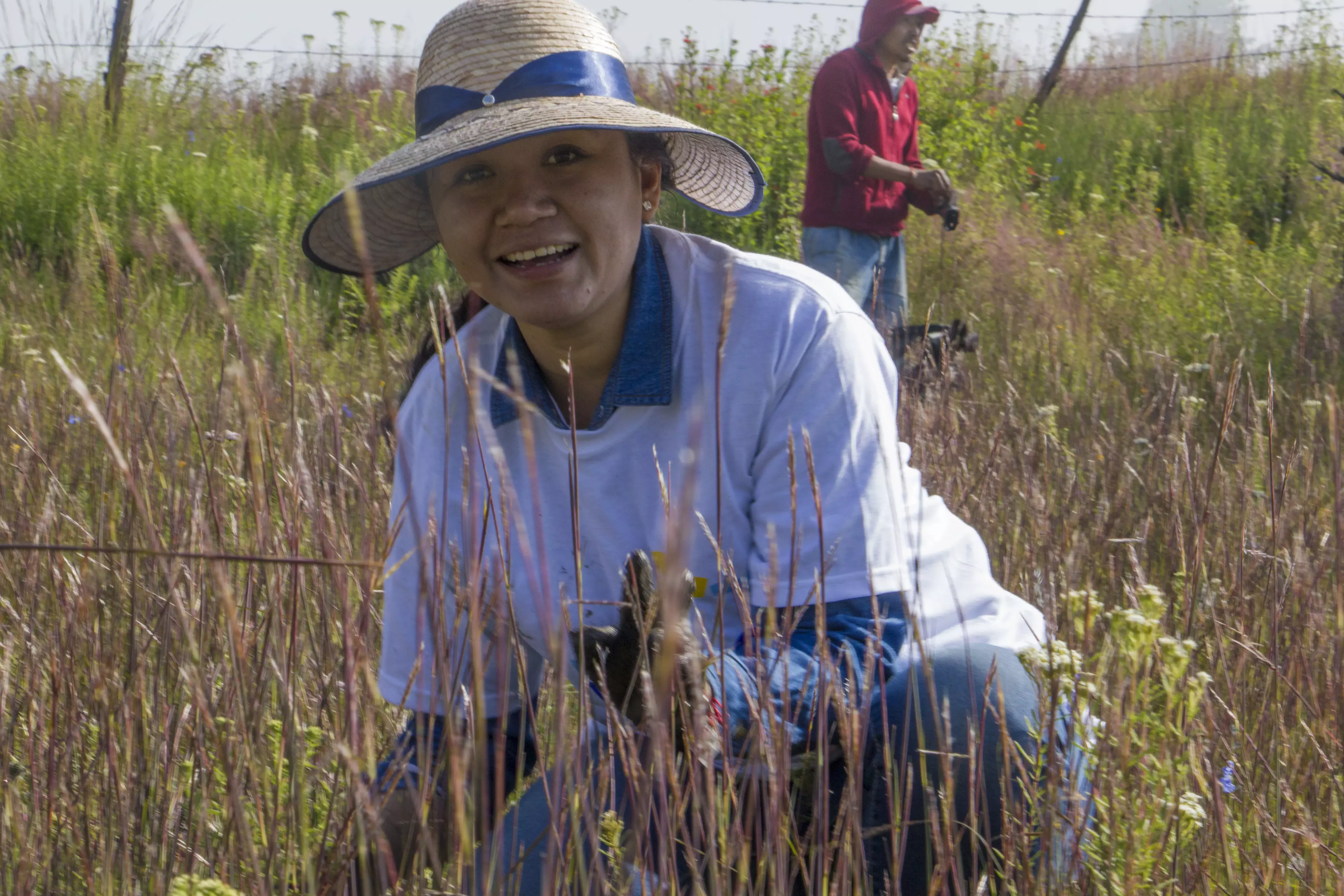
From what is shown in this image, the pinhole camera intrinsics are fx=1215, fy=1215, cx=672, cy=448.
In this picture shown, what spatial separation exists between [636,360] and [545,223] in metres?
0.23

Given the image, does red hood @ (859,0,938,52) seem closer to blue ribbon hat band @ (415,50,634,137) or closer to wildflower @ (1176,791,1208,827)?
blue ribbon hat band @ (415,50,634,137)

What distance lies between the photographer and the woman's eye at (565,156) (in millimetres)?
1704

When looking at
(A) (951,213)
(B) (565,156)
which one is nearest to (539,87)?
(B) (565,156)

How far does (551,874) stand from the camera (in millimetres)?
880

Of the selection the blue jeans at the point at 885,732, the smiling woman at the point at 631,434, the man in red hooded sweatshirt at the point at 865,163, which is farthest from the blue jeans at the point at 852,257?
the blue jeans at the point at 885,732

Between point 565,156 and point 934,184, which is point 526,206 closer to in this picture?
point 565,156

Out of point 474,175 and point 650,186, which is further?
point 650,186

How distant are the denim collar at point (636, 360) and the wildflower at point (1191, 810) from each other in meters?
0.86

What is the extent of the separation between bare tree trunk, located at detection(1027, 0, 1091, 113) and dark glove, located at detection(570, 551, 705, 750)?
903cm

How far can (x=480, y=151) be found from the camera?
1.63m

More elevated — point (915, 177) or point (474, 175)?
point (915, 177)

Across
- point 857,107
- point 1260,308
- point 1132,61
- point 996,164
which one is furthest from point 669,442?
point 1132,61

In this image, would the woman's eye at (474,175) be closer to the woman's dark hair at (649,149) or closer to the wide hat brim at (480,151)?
the wide hat brim at (480,151)

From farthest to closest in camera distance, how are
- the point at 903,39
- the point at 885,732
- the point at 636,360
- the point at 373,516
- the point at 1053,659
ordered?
1. the point at 903,39
2. the point at 373,516
3. the point at 636,360
4. the point at 885,732
5. the point at 1053,659
